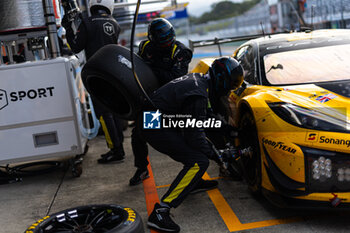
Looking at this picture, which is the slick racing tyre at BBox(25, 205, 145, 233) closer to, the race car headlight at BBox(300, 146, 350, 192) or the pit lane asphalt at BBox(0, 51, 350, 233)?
the pit lane asphalt at BBox(0, 51, 350, 233)

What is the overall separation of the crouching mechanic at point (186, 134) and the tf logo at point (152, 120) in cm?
3

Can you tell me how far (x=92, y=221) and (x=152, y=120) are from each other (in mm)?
918

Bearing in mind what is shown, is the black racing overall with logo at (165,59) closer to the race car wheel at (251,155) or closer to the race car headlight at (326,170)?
the race car wheel at (251,155)

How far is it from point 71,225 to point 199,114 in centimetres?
127

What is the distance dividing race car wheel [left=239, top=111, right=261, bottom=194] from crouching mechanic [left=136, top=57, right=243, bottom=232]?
0.38 m

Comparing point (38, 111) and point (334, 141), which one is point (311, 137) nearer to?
point (334, 141)

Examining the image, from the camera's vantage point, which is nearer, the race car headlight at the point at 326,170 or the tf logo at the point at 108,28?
the race car headlight at the point at 326,170

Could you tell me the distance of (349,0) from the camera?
11930 millimetres

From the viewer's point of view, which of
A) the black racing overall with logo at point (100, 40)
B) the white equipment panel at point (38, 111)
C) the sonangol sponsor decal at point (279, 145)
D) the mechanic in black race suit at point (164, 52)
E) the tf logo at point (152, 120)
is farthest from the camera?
the black racing overall with logo at point (100, 40)

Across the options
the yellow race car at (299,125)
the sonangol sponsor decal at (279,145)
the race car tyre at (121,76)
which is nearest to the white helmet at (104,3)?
Result: the race car tyre at (121,76)

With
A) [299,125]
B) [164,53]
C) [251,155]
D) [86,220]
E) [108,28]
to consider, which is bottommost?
[86,220]

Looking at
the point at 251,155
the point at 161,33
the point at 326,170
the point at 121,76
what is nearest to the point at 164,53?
the point at 161,33

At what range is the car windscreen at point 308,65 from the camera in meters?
3.57

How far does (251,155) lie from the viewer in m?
3.33
